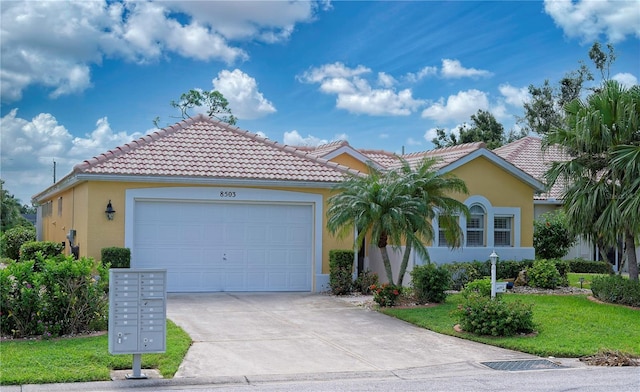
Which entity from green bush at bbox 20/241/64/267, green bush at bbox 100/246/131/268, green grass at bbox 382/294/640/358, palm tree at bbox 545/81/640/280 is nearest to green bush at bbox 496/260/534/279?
green grass at bbox 382/294/640/358

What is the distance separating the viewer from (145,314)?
9.30 m

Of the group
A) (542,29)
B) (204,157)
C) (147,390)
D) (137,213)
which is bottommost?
(147,390)

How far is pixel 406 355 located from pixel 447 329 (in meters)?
2.21

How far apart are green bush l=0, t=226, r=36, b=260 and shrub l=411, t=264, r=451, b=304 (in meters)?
21.0

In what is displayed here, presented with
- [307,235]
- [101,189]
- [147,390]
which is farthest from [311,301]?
[147,390]

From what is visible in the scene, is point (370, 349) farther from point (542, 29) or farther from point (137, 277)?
point (542, 29)

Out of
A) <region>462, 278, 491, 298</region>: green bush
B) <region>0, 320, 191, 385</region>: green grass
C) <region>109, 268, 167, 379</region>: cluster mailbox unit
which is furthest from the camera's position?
<region>462, 278, 491, 298</region>: green bush

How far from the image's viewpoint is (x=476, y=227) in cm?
2039

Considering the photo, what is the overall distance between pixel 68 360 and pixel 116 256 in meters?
6.85

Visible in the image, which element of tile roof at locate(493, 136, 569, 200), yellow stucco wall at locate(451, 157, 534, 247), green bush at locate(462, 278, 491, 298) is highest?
tile roof at locate(493, 136, 569, 200)

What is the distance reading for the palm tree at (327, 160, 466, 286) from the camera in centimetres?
1545

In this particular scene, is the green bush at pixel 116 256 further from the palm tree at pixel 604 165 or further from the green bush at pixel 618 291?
the green bush at pixel 618 291

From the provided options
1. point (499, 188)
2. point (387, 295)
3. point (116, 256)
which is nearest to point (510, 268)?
point (499, 188)

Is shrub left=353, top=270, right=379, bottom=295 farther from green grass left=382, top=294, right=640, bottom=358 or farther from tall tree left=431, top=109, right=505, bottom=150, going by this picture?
tall tree left=431, top=109, right=505, bottom=150
